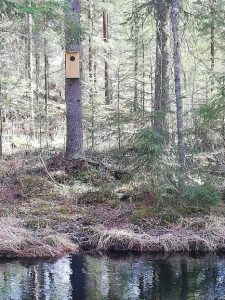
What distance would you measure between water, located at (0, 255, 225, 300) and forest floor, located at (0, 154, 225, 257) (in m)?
0.47

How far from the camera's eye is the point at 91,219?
10000 mm

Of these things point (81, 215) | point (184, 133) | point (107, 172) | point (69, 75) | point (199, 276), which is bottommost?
point (199, 276)

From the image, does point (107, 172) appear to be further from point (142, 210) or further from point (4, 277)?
point (4, 277)

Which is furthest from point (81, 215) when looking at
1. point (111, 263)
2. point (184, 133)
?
point (184, 133)

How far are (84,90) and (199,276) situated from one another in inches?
437

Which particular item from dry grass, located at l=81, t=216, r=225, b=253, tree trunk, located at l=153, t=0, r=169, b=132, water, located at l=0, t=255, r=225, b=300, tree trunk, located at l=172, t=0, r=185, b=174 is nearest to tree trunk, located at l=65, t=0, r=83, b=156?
tree trunk, located at l=153, t=0, r=169, b=132

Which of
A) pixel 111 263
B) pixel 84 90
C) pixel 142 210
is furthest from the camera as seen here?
pixel 84 90

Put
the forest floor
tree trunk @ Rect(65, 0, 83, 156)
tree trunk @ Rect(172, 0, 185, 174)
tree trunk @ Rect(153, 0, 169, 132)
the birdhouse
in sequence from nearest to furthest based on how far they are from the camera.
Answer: the forest floor, tree trunk @ Rect(172, 0, 185, 174), tree trunk @ Rect(153, 0, 169, 132), the birdhouse, tree trunk @ Rect(65, 0, 83, 156)

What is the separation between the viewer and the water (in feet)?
22.4

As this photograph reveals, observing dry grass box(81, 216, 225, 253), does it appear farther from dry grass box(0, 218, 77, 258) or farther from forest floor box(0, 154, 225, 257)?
dry grass box(0, 218, 77, 258)

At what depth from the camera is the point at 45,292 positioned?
22.6ft

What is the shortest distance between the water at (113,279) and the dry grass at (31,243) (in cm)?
34

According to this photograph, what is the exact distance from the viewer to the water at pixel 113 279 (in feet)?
22.4

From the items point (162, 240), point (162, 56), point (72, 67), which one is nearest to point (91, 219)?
point (162, 240)
